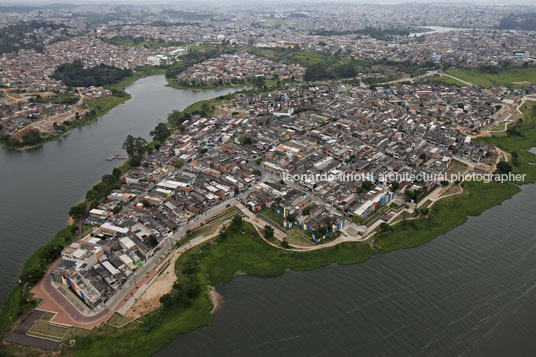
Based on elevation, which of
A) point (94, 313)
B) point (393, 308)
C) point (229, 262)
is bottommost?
point (393, 308)

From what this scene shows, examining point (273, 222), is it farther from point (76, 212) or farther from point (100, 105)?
point (100, 105)

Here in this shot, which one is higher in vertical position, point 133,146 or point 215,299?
point 133,146

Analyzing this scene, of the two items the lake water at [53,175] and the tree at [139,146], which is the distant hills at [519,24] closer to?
the lake water at [53,175]

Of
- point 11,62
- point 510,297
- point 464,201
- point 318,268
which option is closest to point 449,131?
point 464,201

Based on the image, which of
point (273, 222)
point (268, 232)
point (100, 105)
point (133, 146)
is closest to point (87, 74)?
point (100, 105)

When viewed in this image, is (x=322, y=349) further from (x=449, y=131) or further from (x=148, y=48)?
(x=148, y=48)
